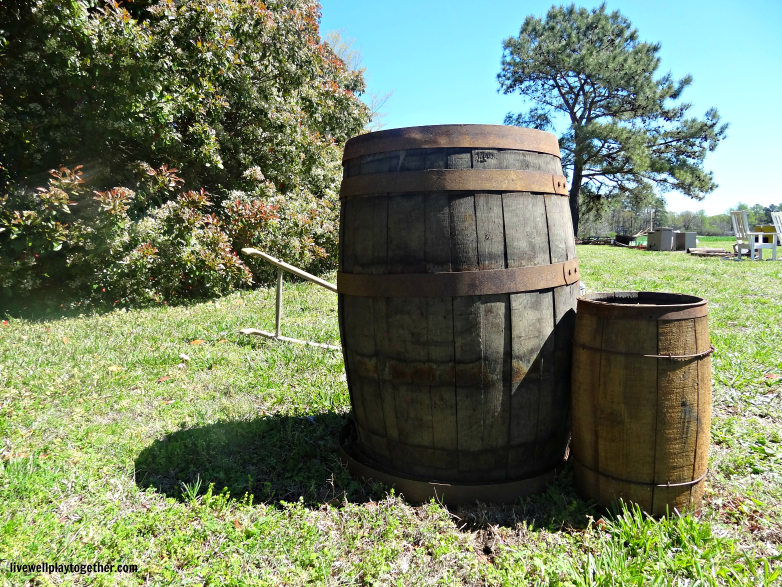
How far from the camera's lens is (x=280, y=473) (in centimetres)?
255

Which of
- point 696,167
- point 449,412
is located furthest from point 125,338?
point 696,167

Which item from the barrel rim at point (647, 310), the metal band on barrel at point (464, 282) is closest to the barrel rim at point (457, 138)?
the metal band on barrel at point (464, 282)

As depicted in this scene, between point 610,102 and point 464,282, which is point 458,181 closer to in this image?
point 464,282

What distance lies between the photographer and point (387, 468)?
2.41m

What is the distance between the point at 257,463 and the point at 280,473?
0.18 m

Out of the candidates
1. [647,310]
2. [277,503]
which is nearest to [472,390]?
[647,310]

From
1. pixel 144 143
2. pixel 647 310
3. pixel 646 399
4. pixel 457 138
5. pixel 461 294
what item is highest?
A: pixel 144 143

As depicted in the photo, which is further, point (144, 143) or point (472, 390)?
point (144, 143)

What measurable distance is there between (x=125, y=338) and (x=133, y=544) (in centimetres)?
368

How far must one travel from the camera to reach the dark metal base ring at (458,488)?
2.22 m

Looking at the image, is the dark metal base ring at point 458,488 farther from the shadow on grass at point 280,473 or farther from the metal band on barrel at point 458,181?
the metal band on barrel at point 458,181

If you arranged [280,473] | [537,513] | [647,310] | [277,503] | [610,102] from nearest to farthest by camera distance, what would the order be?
[647,310]
[537,513]
[277,503]
[280,473]
[610,102]

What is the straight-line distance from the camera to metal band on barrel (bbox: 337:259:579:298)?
6.75ft

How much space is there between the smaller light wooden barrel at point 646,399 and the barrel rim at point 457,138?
78cm
